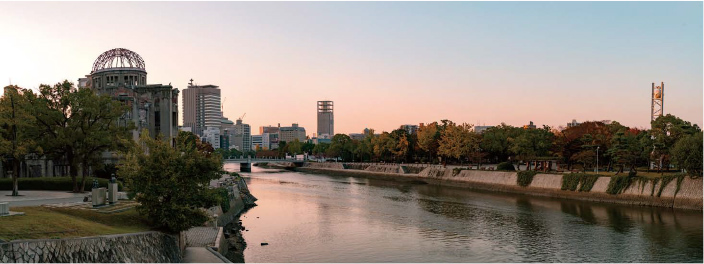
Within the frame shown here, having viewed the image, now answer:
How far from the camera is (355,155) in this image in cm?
19350

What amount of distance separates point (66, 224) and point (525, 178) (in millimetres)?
74325

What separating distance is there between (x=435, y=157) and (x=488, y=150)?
21221mm

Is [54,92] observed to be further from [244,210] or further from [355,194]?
[355,194]

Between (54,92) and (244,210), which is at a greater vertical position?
(54,92)

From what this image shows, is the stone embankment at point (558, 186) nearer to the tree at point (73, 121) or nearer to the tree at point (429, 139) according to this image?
the tree at point (429, 139)

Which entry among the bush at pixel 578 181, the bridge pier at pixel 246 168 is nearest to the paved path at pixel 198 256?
the bush at pixel 578 181

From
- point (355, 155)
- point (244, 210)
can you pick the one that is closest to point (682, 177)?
point (244, 210)

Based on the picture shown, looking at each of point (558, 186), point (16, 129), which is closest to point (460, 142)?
point (558, 186)

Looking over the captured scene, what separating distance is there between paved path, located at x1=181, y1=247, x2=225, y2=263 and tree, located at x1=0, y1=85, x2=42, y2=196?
2025 cm

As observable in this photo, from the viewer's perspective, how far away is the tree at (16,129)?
4231 centimetres

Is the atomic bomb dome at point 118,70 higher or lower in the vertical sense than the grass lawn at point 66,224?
higher

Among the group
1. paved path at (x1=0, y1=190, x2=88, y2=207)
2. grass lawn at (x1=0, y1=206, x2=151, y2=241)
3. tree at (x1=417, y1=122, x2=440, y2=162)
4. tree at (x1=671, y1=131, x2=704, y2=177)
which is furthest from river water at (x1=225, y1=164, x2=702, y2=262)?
tree at (x1=417, y1=122, x2=440, y2=162)

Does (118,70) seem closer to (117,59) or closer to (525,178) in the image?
(117,59)

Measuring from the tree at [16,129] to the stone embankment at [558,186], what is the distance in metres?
66.3
